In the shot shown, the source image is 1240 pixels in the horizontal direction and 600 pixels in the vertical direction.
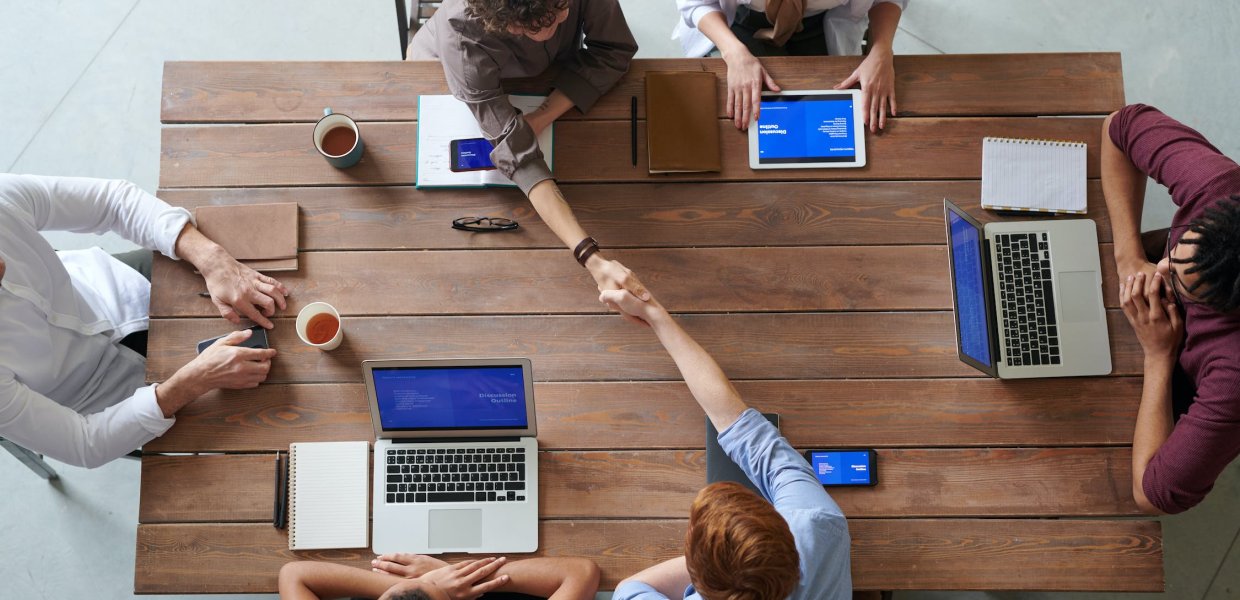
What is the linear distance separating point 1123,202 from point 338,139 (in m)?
1.85

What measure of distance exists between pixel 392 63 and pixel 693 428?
45.5 inches

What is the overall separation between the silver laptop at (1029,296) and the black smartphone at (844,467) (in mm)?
318

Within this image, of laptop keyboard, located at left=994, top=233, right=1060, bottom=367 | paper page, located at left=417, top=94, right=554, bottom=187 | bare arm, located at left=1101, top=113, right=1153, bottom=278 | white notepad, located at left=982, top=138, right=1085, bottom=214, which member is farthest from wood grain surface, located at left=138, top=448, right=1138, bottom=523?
paper page, located at left=417, top=94, right=554, bottom=187

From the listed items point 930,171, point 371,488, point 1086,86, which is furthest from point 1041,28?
point 371,488

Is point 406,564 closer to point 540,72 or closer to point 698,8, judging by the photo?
point 540,72

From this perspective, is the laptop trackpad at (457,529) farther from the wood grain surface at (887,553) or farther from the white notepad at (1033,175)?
the white notepad at (1033,175)

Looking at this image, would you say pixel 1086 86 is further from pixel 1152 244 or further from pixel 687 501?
pixel 687 501

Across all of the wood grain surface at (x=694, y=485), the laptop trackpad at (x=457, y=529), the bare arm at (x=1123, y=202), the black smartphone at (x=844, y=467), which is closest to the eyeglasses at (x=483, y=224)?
the wood grain surface at (x=694, y=485)

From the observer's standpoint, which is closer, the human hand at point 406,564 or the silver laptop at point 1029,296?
the human hand at point 406,564

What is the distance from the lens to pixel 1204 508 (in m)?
2.61

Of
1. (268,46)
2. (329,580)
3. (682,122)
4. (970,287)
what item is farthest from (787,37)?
(268,46)

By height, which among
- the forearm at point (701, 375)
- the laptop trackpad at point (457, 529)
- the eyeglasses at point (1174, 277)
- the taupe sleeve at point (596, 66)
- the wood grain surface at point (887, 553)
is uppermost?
the taupe sleeve at point (596, 66)

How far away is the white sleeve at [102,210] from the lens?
6.27ft

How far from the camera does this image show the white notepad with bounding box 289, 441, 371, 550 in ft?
5.97
